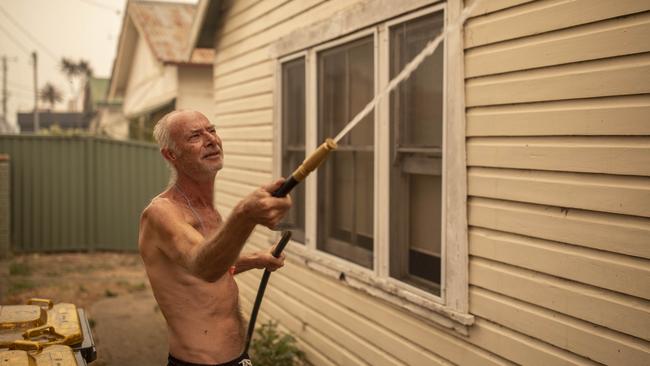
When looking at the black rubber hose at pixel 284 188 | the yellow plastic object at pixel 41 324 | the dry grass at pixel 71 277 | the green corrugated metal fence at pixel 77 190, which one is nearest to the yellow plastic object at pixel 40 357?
the yellow plastic object at pixel 41 324

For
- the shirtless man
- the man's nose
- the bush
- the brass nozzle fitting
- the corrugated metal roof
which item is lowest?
the bush

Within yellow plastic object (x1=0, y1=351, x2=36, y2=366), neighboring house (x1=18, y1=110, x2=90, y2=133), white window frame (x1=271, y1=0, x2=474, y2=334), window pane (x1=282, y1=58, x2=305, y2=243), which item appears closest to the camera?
yellow plastic object (x1=0, y1=351, x2=36, y2=366)

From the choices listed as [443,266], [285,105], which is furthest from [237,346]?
[285,105]

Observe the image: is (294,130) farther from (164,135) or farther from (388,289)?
(164,135)

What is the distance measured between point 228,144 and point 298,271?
256 centimetres

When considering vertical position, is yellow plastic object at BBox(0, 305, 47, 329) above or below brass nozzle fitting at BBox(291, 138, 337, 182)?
below

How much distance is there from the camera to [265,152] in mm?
6746

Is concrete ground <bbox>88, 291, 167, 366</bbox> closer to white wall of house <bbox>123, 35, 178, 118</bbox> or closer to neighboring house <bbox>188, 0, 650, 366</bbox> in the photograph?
neighboring house <bbox>188, 0, 650, 366</bbox>

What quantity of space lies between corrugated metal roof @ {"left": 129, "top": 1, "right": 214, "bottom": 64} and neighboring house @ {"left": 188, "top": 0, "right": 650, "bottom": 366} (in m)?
10.3

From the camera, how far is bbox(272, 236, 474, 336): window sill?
Answer: 370cm

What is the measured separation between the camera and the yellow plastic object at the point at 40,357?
2.73 metres

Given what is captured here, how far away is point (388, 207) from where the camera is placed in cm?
440

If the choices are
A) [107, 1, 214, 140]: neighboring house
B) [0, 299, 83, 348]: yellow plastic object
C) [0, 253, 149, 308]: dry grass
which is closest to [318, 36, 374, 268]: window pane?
[0, 299, 83, 348]: yellow plastic object

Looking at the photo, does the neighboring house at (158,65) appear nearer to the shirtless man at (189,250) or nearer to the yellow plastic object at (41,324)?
the yellow plastic object at (41,324)
